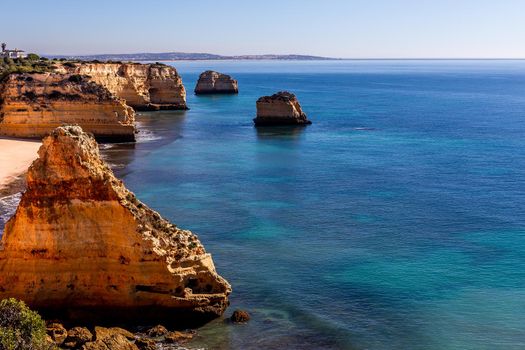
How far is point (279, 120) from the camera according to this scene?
10181 cm

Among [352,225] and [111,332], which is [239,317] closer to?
[111,332]

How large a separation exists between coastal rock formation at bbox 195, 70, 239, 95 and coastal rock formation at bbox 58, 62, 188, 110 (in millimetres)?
46871

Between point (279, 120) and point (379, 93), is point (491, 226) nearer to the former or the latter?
point (279, 120)

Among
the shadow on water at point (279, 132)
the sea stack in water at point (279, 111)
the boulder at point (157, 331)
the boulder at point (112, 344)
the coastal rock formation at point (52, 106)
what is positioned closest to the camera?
the boulder at point (112, 344)

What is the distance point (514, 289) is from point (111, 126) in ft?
190

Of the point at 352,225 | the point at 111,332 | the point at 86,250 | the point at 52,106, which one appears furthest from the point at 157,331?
the point at 52,106

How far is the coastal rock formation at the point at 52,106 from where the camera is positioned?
7806 centimetres

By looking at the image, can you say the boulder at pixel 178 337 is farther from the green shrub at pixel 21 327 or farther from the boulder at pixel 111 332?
the green shrub at pixel 21 327

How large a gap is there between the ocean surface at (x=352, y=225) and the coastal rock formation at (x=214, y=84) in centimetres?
8184

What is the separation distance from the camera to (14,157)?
67.8m

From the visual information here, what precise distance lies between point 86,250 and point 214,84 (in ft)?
502

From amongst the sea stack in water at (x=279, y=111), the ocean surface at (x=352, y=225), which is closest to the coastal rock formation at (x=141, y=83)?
the ocean surface at (x=352, y=225)

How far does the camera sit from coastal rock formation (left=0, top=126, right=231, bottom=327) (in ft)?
90.2

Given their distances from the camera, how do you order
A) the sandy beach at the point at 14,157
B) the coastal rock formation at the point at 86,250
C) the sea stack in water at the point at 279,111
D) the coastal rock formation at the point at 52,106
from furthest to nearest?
1. the sea stack in water at the point at 279,111
2. the coastal rock formation at the point at 52,106
3. the sandy beach at the point at 14,157
4. the coastal rock formation at the point at 86,250
